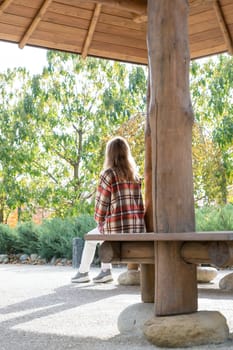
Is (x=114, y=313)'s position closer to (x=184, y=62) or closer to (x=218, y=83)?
(x=184, y=62)

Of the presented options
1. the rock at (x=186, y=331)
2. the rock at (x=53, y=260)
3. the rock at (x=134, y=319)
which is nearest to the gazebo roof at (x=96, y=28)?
the rock at (x=134, y=319)

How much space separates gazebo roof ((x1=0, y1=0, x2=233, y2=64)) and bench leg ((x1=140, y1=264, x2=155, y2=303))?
3.12 metres

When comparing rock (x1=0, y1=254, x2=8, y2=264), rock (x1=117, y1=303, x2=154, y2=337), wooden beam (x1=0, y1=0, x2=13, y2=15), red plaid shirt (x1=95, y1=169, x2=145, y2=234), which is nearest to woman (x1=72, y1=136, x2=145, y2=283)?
red plaid shirt (x1=95, y1=169, x2=145, y2=234)

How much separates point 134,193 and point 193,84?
13499 mm

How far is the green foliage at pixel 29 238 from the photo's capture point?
1405 centimetres

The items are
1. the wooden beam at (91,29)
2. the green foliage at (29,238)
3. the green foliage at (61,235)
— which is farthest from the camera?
the green foliage at (29,238)

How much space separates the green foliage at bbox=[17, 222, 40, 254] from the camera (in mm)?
14055

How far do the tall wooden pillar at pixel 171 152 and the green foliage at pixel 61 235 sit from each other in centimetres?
847

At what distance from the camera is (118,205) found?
6258 mm

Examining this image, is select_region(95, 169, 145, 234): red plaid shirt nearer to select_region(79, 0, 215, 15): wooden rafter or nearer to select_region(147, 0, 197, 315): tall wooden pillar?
select_region(147, 0, 197, 315): tall wooden pillar

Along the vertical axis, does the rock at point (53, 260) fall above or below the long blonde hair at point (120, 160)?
below

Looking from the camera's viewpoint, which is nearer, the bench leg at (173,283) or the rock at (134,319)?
the bench leg at (173,283)

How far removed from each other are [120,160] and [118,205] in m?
0.45

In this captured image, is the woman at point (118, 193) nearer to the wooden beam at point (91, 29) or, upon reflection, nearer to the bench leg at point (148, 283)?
the bench leg at point (148, 283)
